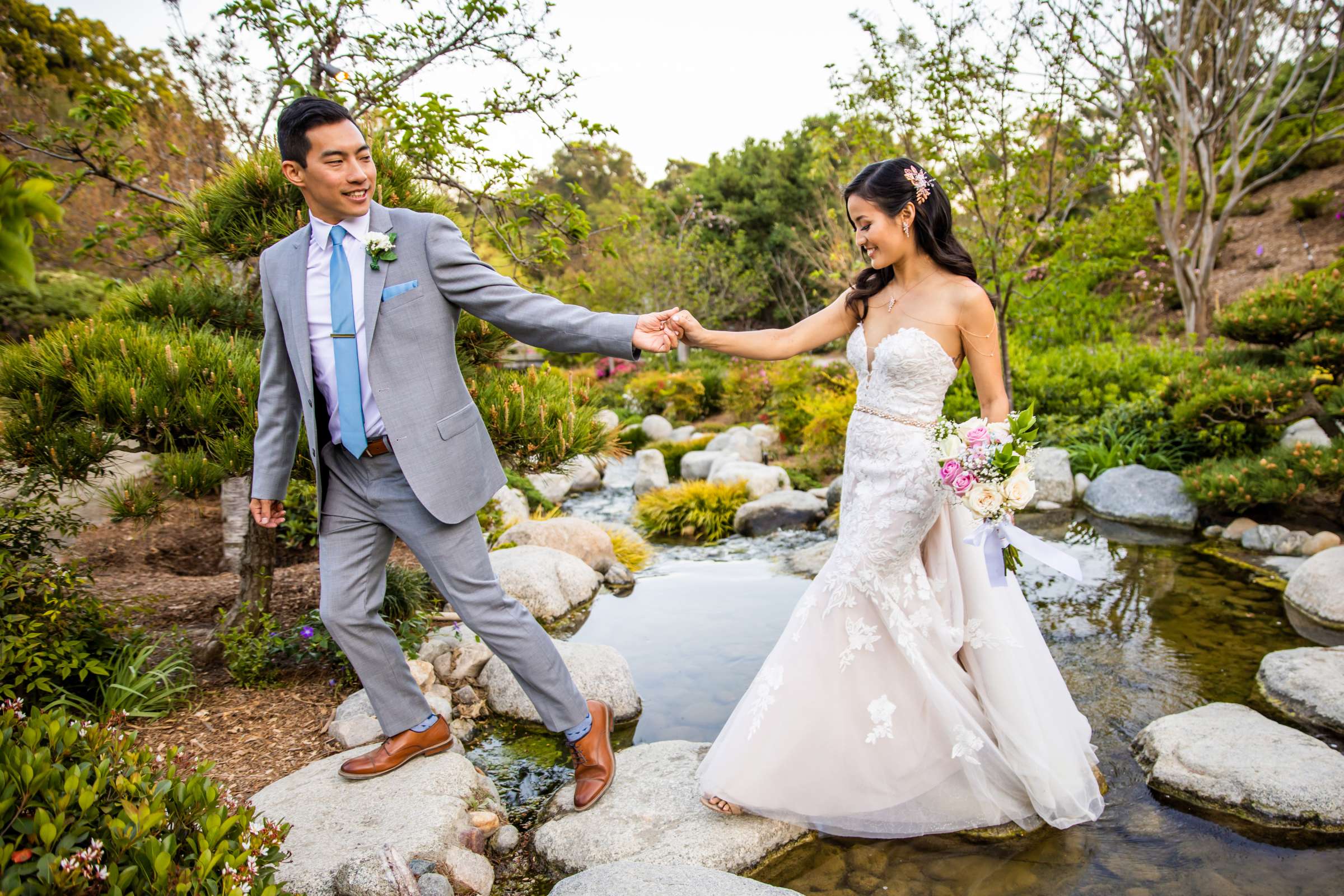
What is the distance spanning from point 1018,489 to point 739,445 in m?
8.34

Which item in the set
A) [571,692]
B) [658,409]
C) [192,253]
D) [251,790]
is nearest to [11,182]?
[571,692]

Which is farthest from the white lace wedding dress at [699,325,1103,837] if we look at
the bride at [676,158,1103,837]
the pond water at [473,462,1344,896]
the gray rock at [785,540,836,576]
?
the gray rock at [785,540,836,576]

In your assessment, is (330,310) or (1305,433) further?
(1305,433)

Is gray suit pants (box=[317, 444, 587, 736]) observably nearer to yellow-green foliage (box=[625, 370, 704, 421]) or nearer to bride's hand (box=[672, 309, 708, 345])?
bride's hand (box=[672, 309, 708, 345])

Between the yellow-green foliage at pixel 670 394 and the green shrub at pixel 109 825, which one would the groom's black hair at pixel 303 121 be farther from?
the yellow-green foliage at pixel 670 394

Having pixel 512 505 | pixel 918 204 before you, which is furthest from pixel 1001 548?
pixel 512 505

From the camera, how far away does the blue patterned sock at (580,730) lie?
3.03 meters

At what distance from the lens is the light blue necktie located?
2.69 meters

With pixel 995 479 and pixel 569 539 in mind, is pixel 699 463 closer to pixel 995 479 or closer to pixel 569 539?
pixel 569 539

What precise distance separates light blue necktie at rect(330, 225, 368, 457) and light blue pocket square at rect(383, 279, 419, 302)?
12 centimetres

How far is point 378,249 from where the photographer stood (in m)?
2.71

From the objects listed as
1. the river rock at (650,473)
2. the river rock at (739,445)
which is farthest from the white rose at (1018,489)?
the river rock at (739,445)

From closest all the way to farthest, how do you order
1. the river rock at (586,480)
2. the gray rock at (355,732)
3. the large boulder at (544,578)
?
the gray rock at (355,732) → the large boulder at (544,578) → the river rock at (586,480)

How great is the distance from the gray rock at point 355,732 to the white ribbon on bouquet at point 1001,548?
2.56m
